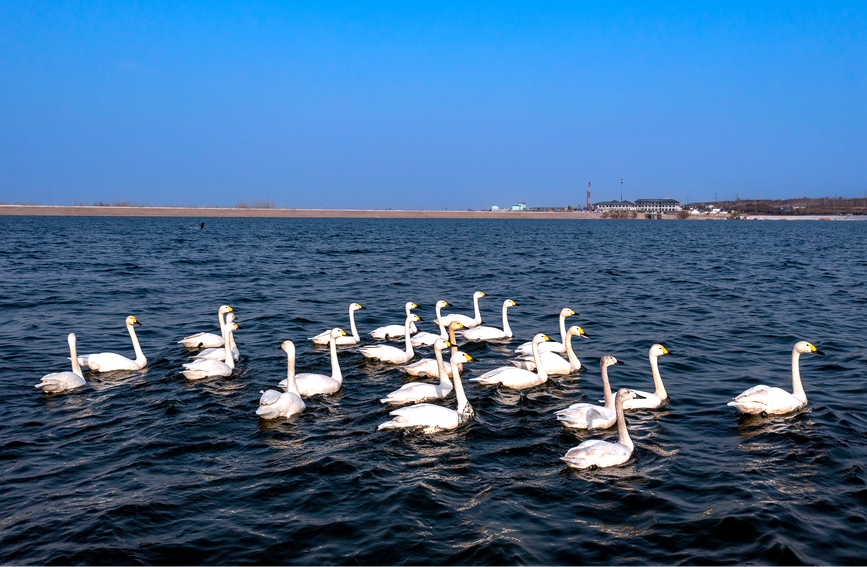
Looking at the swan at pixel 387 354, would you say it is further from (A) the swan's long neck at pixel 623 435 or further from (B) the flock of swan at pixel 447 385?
(A) the swan's long neck at pixel 623 435

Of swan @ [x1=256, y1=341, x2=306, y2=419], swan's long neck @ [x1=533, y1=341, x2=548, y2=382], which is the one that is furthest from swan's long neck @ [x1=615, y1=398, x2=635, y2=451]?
swan @ [x1=256, y1=341, x2=306, y2=419]

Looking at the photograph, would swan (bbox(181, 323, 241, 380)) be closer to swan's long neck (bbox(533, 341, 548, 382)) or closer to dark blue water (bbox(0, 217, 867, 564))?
dark blue water (bbox(0, 217, 867, 564))

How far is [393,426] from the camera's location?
867 centimetres

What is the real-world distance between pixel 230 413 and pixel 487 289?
15327mm

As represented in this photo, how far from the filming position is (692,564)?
5.79 m

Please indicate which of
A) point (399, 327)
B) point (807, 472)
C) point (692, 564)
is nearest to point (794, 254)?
point (399, 327)

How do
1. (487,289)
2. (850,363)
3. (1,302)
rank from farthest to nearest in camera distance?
(487,289) < (1,302) < (850,363)

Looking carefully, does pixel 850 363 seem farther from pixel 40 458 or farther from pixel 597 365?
pixel 40 458

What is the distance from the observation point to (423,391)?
33.0 ft

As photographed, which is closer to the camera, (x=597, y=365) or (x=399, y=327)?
(x=597, y=365)

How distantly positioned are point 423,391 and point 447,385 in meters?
0.67

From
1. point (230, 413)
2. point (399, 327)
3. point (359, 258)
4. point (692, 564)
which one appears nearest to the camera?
point (692, 564)

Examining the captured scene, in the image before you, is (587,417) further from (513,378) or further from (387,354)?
(387,354)

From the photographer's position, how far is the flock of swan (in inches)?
342
